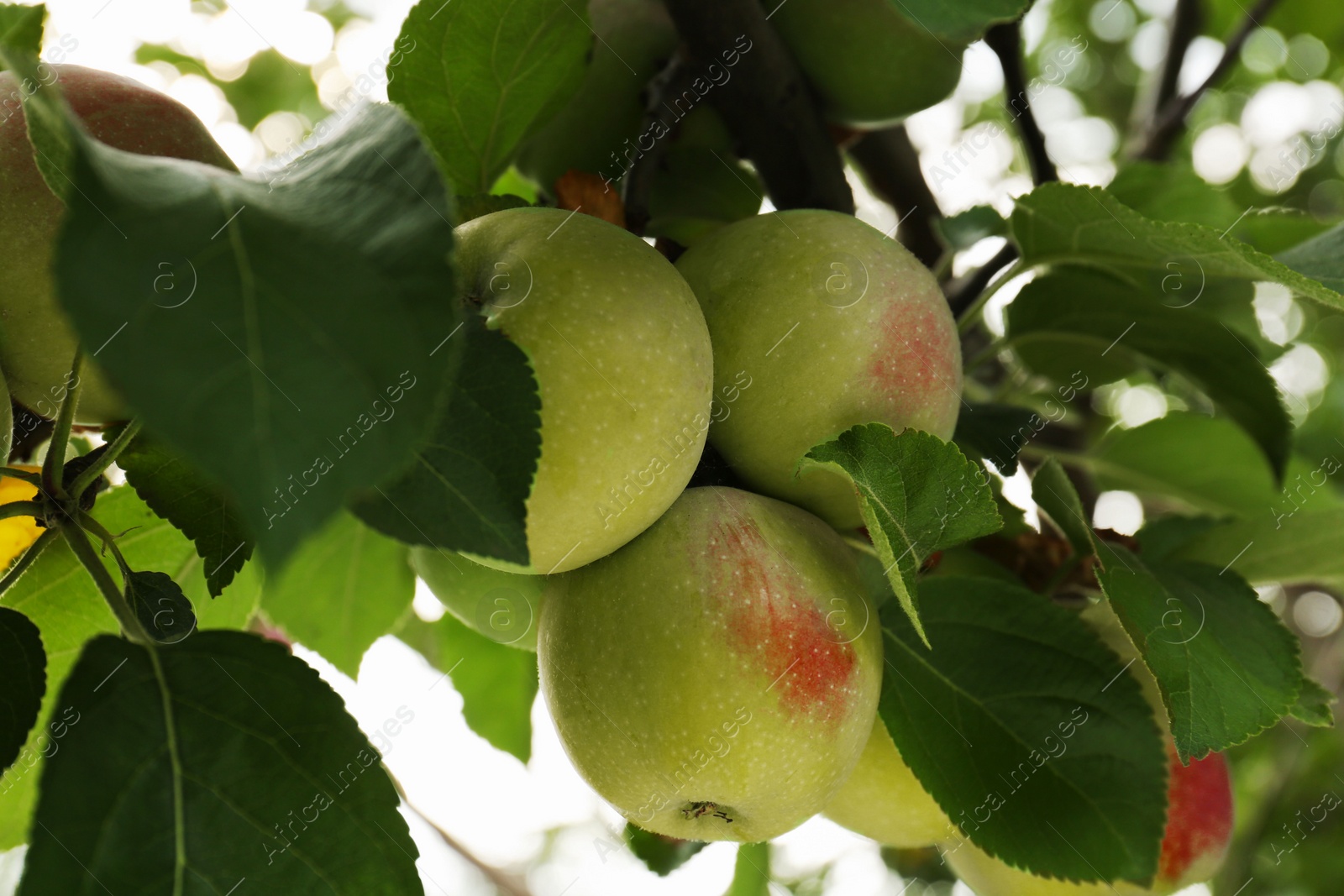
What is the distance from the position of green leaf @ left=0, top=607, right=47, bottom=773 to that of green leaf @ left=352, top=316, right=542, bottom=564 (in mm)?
228

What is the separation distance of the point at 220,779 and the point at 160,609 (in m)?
0.10

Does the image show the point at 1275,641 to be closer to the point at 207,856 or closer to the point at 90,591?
the point at 207,856

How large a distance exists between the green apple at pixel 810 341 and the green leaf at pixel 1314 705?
11.2 inches

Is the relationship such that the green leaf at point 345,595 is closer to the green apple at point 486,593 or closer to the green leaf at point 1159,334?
the green apple at point 486,593

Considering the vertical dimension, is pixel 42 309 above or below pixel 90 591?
above

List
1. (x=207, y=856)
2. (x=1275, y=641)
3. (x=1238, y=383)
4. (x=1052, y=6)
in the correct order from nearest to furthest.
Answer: (x=207, y=856) → (x=1275, y=641) → (x=1238, y=383) → (x=1052, y=6)

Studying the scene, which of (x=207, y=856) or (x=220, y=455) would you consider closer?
(x=220, y=455)

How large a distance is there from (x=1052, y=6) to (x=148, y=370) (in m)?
2.16

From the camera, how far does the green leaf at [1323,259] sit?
21.5 inches

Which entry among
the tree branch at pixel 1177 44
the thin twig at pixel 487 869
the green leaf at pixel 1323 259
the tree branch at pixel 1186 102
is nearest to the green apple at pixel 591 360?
the green leaf at pixel 1323 259

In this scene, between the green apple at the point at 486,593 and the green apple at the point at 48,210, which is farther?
the green apple at the point at 486,593

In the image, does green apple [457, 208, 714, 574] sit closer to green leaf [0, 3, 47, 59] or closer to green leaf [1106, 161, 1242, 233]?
green leaf [0, 3, 47, 59]

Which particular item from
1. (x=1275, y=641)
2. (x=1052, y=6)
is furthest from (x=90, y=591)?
(x=1052, y=6)

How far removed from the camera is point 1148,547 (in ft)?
2.46
